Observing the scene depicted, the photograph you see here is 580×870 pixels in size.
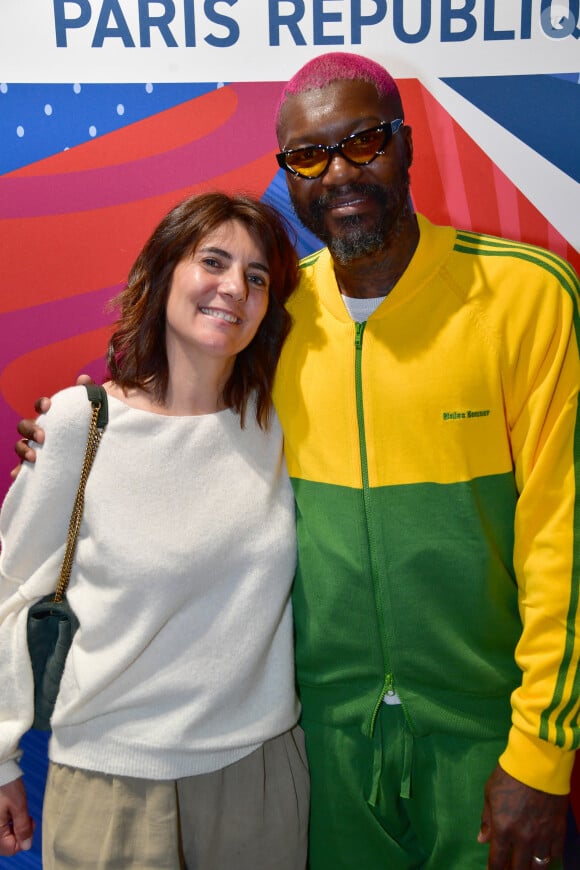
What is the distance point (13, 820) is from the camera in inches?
72.9

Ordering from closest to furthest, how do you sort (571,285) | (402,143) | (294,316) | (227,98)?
(571,285) < (402,143) < (294,316) < (227,98)

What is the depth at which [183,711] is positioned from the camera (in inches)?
66.6

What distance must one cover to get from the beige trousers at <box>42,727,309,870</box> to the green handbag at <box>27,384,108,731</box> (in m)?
0.17

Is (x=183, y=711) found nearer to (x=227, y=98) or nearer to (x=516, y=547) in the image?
(x=516, y=547)

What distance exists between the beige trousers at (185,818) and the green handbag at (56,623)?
0.55ft

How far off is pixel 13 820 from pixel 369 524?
3.67ft

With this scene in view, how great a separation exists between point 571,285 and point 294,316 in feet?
2.17

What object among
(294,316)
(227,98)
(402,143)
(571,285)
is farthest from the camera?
(227,98)

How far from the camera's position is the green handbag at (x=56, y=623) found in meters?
1.74

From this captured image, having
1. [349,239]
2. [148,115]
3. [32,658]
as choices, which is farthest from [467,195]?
[32,658]

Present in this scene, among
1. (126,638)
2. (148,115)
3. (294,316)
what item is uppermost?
(148,115)

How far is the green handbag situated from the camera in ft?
5.69

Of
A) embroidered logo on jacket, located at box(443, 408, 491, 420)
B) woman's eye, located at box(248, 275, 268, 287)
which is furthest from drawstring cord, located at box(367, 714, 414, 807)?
woman's eye, located at box(248, 275, 268, 287)

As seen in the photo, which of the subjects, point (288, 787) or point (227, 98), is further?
point (227, 98)
